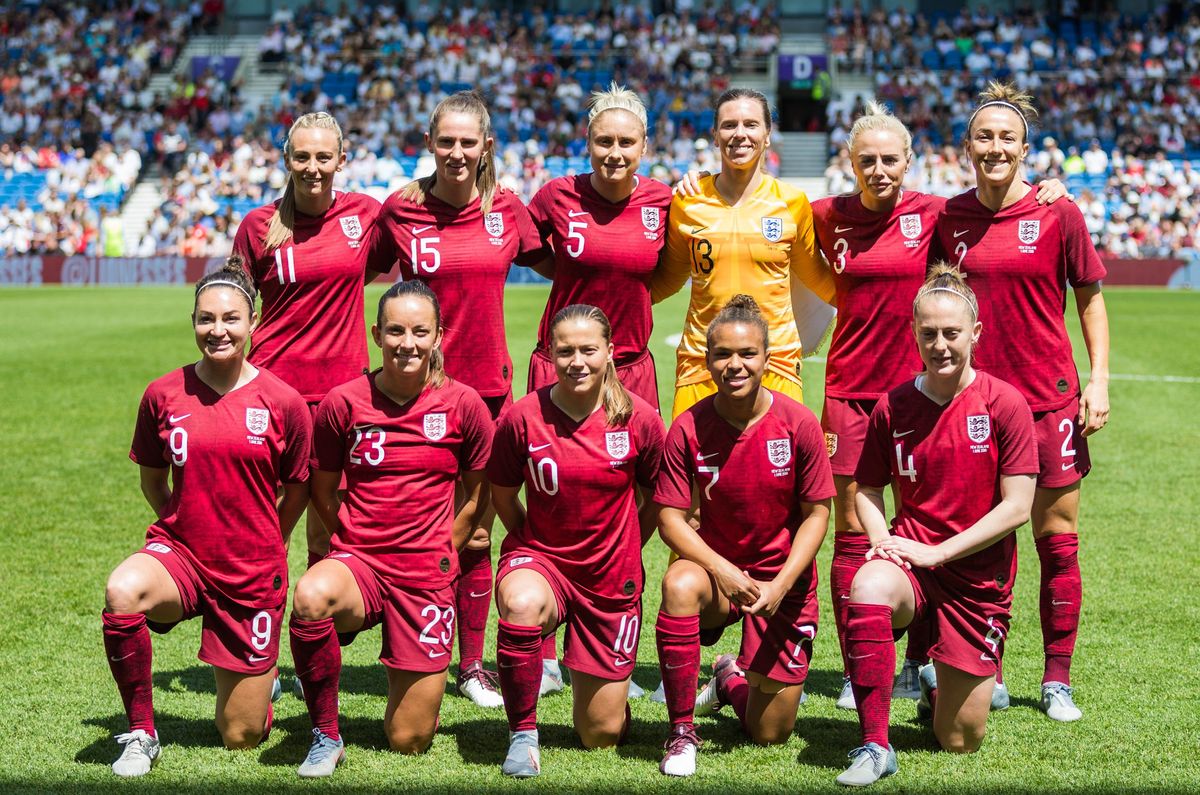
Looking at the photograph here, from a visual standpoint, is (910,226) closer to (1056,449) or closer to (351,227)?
(1056,449)

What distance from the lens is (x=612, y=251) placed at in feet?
18.0

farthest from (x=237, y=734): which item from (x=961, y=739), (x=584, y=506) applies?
(x=961, y=739)

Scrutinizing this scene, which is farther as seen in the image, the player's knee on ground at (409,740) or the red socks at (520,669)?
the player's knee on ground at (409,740)

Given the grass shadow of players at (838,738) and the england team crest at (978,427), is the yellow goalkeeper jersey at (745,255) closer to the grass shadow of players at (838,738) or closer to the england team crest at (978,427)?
the england team crest at (978,427)

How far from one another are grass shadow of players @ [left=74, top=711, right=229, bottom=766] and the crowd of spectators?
82.8ft

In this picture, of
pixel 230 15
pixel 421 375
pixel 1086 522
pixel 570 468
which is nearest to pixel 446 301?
pixel 421 375

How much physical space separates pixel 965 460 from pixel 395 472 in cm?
203

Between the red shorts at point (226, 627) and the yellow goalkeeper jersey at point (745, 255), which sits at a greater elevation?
the yellow goalkeeper jersey at point (745, 255)

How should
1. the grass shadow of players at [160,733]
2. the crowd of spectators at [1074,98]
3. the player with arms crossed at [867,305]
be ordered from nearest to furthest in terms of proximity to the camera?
the grass shadow of players at [160,733]
the player with arms crossed at [867,305]
the crowd of spectators at [1074,98]

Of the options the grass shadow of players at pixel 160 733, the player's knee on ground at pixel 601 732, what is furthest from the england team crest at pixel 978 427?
the grass shadow of players at pixel 160 733

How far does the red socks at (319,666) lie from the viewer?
177 inches

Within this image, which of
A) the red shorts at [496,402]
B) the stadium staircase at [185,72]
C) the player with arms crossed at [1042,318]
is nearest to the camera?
the player with arms crossed at [1042,318]

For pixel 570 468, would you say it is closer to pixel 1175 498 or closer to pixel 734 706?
pixel 734 706

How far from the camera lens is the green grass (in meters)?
4.43
